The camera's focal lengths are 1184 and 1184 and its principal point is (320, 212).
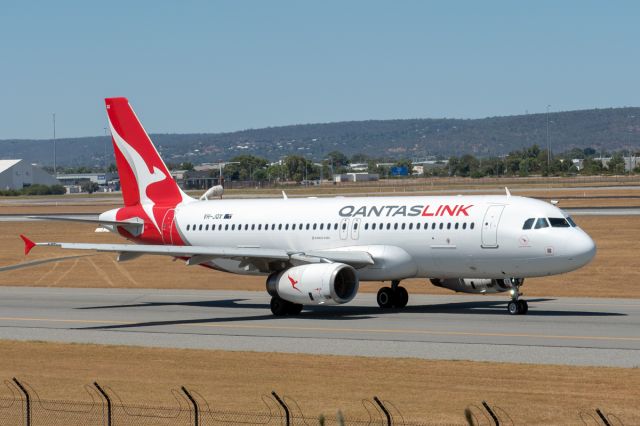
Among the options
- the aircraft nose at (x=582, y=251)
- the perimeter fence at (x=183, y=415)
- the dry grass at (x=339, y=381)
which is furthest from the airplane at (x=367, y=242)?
the perimeter fence at (x=183, y=415)

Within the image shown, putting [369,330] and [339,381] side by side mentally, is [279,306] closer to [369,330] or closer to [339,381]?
[369,330]

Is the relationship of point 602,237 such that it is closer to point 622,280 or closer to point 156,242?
point 622,280

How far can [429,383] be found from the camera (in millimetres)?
26812

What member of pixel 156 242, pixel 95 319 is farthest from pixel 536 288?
pixel 95 319

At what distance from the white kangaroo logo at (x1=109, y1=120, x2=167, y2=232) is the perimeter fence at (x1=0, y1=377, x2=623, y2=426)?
2485 centimetres

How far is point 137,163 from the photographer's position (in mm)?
50562

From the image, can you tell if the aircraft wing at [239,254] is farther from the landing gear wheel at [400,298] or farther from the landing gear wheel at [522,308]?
the landing gear wheel at [522,308]

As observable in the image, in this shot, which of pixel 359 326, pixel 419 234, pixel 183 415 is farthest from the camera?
pixel 419 234

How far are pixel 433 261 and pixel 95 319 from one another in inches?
480

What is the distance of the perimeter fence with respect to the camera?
73.5 ft

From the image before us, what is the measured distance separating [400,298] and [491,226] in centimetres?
569

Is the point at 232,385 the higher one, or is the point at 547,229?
the point at 547,229

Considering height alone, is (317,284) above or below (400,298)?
above

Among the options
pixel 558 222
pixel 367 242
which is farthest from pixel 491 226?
pixel 367 242
